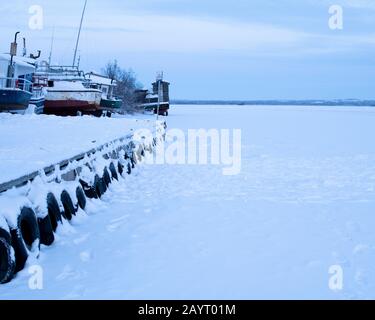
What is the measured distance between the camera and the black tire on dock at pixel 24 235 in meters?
5.61

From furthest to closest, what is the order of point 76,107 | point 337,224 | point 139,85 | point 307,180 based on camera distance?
point 139,85 < point 76,107 < point 307,180 < point 337,224

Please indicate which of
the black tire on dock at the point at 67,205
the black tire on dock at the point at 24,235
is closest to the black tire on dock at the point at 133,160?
the black tire on dock at the point at 67,205

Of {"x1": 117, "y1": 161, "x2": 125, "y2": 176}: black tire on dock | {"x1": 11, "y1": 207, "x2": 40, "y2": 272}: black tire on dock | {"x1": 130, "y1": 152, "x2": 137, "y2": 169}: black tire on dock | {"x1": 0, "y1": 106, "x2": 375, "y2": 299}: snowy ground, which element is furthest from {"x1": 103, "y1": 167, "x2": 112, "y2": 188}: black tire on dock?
{"x1": 11, "y1": 207, "x2": 40, "y2": 272}: black tire on dock

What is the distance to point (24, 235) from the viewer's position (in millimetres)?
6152

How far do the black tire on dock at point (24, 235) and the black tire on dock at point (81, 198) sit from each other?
238 cm

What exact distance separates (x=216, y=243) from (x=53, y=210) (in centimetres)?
223

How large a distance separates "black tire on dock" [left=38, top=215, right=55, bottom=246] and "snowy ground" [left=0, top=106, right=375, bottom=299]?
Result: 0.16 m

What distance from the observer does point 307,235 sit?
727cm

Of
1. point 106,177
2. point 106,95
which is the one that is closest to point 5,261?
point 106,177

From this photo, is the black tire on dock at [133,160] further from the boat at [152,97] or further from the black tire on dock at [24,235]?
the boat at [152,97]

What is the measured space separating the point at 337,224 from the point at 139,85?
9374 centimetres
